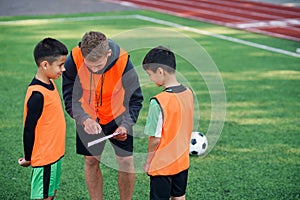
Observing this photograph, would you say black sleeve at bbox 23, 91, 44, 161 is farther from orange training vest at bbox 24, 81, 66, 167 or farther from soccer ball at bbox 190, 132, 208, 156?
soccer ball at bbox 190, 132, 208, 156

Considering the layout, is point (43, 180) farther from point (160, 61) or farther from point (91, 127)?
point (160, 61)

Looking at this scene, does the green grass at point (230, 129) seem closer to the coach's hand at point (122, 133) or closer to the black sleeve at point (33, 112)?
Result: the coach's hand at point (122, 133)

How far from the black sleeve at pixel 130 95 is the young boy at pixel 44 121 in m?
0.46

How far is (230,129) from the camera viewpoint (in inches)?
224

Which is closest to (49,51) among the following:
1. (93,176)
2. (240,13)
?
(93,176)

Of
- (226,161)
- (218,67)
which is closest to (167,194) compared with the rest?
(226,161)

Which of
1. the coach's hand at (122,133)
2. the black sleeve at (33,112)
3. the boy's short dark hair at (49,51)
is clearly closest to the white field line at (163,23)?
the coach's hand at (122,133)

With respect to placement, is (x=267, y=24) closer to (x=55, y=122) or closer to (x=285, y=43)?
(x=285, y=43)

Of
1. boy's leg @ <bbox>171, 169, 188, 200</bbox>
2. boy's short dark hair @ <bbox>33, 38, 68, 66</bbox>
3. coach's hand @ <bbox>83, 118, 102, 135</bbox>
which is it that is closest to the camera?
boy's short dark hair @ <bbox>33, 38, 68, 66</bbox>

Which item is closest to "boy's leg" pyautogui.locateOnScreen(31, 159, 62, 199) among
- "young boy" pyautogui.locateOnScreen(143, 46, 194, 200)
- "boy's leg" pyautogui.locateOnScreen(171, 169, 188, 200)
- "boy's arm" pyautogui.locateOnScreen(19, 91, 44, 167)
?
"boy's arm" pyautogui.locateOnScreen(19, 91, 44, 167)

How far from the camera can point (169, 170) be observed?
3.22 metres

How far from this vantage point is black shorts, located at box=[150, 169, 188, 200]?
10.7 ft

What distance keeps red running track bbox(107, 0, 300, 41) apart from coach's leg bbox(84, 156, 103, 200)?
7683 millimetres

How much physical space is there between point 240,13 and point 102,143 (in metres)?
10.7
